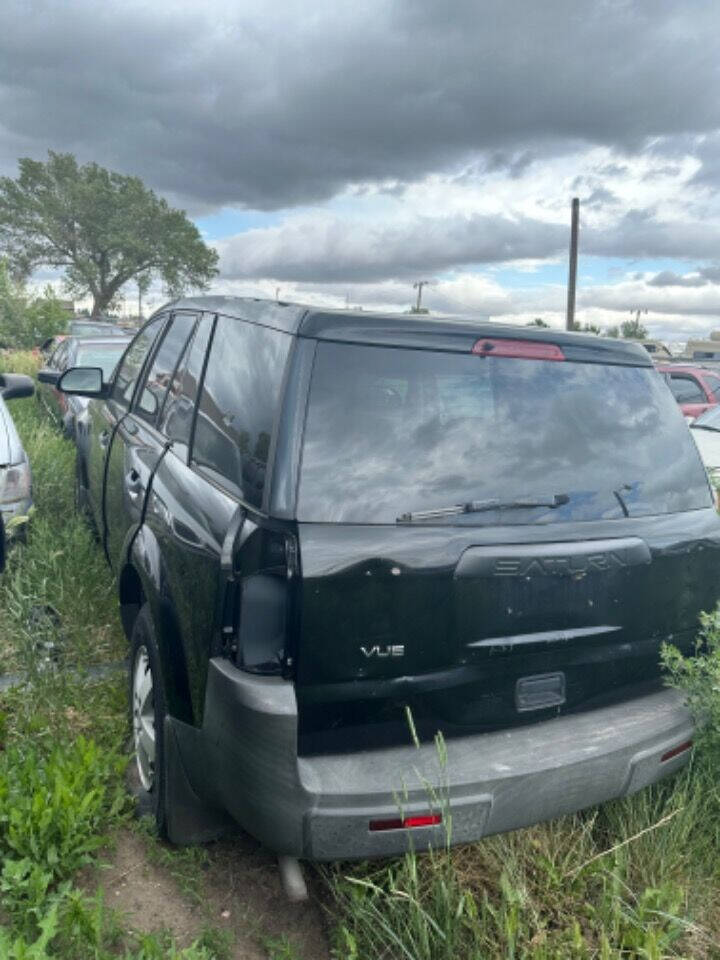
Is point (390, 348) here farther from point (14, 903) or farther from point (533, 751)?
point (14, 903)

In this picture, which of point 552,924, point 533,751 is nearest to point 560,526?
point 533,751

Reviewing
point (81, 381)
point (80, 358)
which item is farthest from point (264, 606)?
point (80, 358)

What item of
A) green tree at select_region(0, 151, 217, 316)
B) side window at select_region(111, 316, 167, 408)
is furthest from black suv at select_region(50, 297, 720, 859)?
green tree at select_region(0, 151, 217, 316)

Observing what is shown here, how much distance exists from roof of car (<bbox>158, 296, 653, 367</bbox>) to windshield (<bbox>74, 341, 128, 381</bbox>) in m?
8.81

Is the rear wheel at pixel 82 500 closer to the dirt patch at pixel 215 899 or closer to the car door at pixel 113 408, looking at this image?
the car door at pixel 113 408

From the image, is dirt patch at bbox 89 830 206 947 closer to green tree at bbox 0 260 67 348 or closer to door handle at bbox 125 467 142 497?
door handle at bbox 125 467 142 497

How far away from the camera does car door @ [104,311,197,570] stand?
3439 millimetres

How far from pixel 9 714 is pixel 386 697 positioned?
2.11 m

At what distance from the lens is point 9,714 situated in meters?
3.55

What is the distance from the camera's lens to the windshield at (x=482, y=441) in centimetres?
230

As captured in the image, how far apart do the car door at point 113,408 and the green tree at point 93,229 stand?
5202 centimetres

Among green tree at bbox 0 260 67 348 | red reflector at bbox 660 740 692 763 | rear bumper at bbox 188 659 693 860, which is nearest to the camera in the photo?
rear bumper at bbox 188 659 693 860

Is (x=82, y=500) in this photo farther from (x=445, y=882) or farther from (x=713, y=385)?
(x=713, y=385)

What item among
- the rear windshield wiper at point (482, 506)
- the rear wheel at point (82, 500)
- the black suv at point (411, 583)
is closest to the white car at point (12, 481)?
the rear wheel at point (82, 500)
